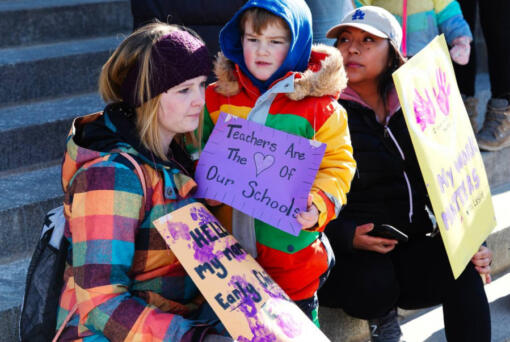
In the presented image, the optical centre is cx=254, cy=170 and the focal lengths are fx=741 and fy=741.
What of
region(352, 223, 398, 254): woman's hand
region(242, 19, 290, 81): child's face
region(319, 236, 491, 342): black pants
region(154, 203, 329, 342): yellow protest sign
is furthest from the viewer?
region(352, 223, 398, 254): woman's hand

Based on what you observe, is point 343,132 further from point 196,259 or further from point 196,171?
point 196,259

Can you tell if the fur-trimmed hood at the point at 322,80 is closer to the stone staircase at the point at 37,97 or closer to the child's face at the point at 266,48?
the child's face at the point at 266,48

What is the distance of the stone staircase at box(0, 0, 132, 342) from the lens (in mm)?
2918

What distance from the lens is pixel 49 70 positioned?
3766 mm

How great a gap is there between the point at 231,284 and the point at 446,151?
991 millimetres

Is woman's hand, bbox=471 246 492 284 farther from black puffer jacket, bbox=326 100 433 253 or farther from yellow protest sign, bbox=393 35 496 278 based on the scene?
black puffer jacket, bbox=326 100 433 253

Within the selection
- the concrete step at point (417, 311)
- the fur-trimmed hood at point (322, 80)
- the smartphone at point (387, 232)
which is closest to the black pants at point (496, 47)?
the concrete step at point (417, 311)

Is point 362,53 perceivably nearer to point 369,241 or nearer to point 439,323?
point 369,241

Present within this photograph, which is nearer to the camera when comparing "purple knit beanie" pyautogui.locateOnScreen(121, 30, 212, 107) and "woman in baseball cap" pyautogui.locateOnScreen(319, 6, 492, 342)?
"purple knit beanie" pyautogui.locateOnScreen(121, 30, 212, 107)

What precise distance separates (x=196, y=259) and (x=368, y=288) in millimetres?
984

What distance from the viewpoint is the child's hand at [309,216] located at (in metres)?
2.11

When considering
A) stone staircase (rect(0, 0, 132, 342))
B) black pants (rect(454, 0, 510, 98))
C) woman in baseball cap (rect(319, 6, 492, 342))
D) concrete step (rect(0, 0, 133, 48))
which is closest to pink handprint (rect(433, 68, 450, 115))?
woman in baseball cap (rect(319, 6, 492, 342))

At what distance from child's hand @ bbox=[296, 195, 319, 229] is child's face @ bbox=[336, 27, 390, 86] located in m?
0.84

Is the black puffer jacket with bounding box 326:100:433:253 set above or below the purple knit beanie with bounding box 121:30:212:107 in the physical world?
below
